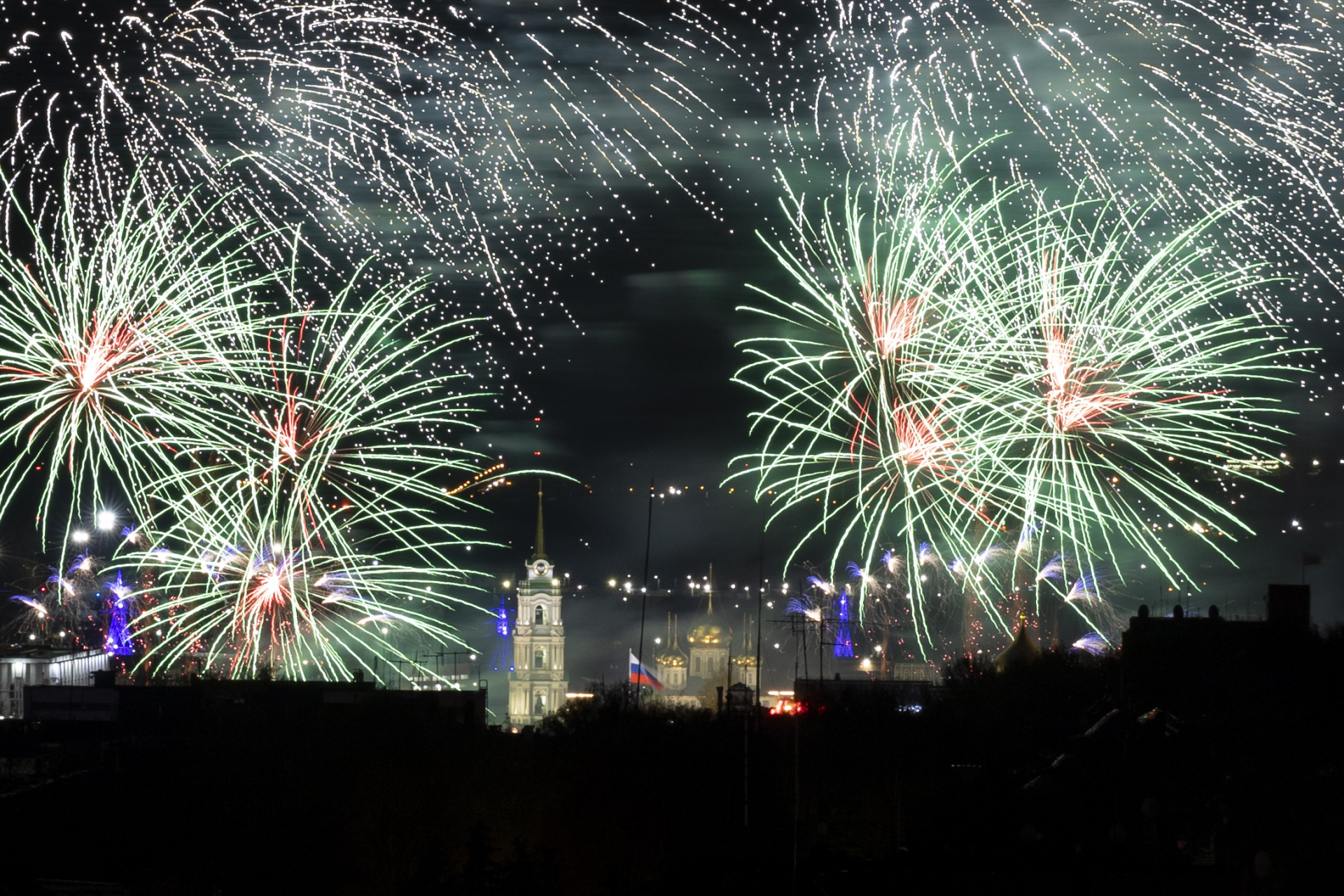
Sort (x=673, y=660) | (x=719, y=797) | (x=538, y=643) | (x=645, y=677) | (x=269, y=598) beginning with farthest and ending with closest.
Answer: (x=673, y=660), (x=538, y=643), (x=645, y=677), (x=269, y=598), (x=719, y=797)

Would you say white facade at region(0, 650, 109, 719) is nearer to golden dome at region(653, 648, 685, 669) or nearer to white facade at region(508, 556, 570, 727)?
white facade at region(508, 556, 570, 727)

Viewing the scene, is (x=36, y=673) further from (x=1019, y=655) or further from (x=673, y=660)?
(x=673, y=660)

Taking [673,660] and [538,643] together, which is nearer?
[538,643]

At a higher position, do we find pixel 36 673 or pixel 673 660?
pixel 36 673

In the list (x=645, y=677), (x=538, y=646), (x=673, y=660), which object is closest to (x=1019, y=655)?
(x=645, y=677)

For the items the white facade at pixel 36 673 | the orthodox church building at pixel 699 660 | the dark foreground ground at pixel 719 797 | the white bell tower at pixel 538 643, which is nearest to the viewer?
the dark foreground ground at pixel 719 797

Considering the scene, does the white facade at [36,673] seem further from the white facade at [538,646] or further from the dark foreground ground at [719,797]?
the white facade at [538,646]

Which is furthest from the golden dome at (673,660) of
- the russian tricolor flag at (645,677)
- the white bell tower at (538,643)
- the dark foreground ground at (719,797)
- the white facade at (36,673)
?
the dark foreground ground at (719,797)

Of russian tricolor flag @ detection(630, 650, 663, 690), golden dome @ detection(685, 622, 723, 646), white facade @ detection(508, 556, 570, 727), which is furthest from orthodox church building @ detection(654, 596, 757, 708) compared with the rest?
white facade @ detection(508, 556, 570, 727)
